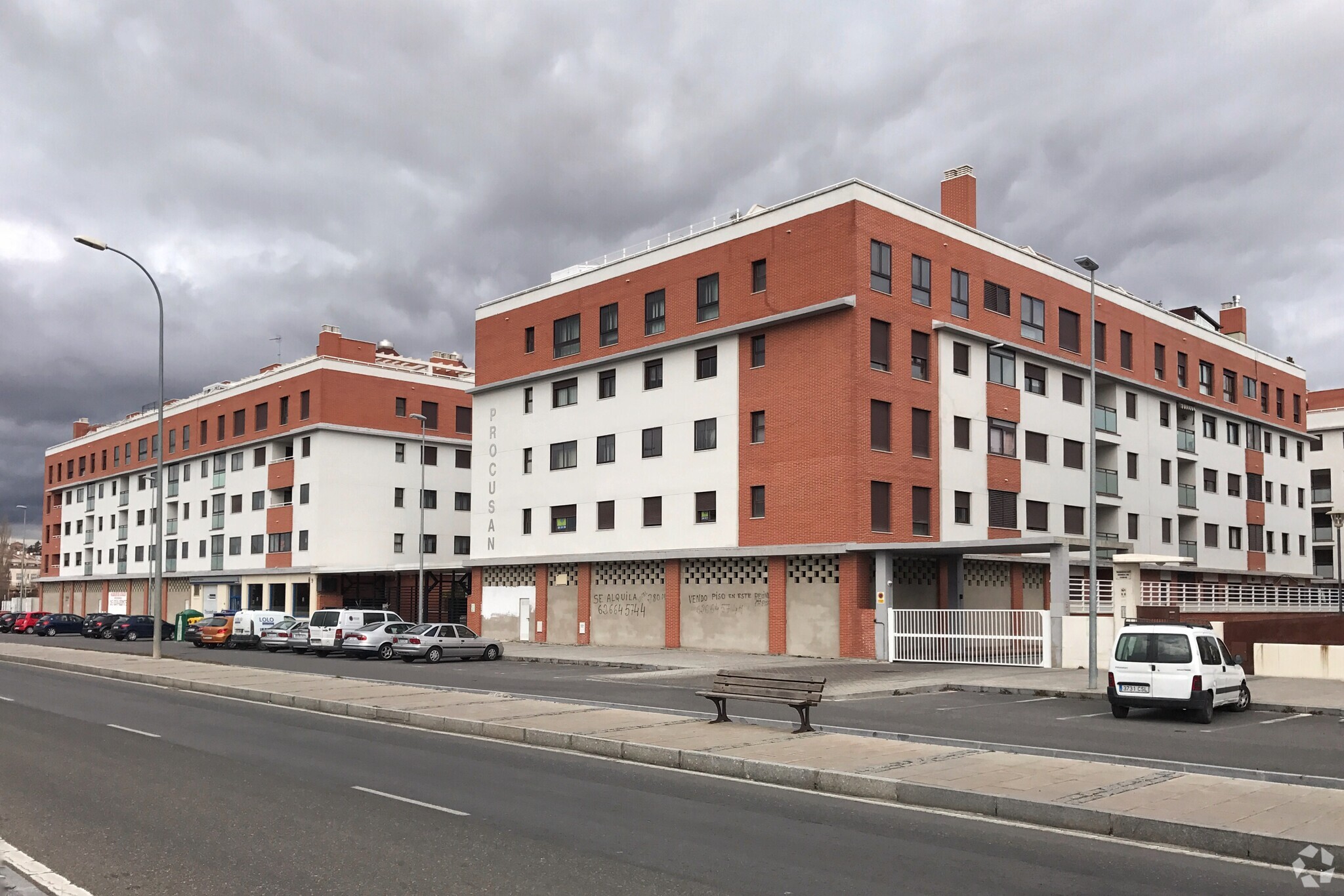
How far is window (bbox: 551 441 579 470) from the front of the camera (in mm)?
46500

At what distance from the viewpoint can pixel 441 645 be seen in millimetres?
35750

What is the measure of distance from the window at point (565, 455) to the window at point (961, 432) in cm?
1515

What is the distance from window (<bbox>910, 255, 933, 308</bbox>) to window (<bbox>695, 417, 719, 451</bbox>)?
8080 millimetres

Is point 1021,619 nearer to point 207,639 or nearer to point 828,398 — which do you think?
point 828,398

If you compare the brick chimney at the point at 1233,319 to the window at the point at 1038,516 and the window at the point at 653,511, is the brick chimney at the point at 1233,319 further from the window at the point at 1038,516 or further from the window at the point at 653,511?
the window at the point at 653,511

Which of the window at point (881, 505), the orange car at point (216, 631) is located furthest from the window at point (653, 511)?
the orange car at point (216, 631)

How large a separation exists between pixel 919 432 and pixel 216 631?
29.8 metres

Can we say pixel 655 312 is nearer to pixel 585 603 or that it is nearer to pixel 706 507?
pixel 706 507

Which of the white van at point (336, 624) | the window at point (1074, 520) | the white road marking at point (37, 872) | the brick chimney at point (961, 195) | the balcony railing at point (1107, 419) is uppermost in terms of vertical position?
the brick chimney at point (961, 195)

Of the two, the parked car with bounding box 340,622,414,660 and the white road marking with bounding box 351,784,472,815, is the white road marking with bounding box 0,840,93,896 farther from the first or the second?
the parked car with bounding box 340,622,414,660

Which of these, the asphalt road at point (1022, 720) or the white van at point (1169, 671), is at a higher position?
the white van at point (1169, 671)

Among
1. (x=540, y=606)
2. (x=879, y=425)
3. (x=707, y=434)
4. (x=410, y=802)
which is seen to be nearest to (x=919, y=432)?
(x=879, y=425)

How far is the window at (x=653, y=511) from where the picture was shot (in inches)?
1662

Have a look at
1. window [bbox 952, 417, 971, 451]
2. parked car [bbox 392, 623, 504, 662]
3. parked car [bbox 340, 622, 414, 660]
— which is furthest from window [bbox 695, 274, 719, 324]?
parked car [bbox 340, 622, 414, 660]
